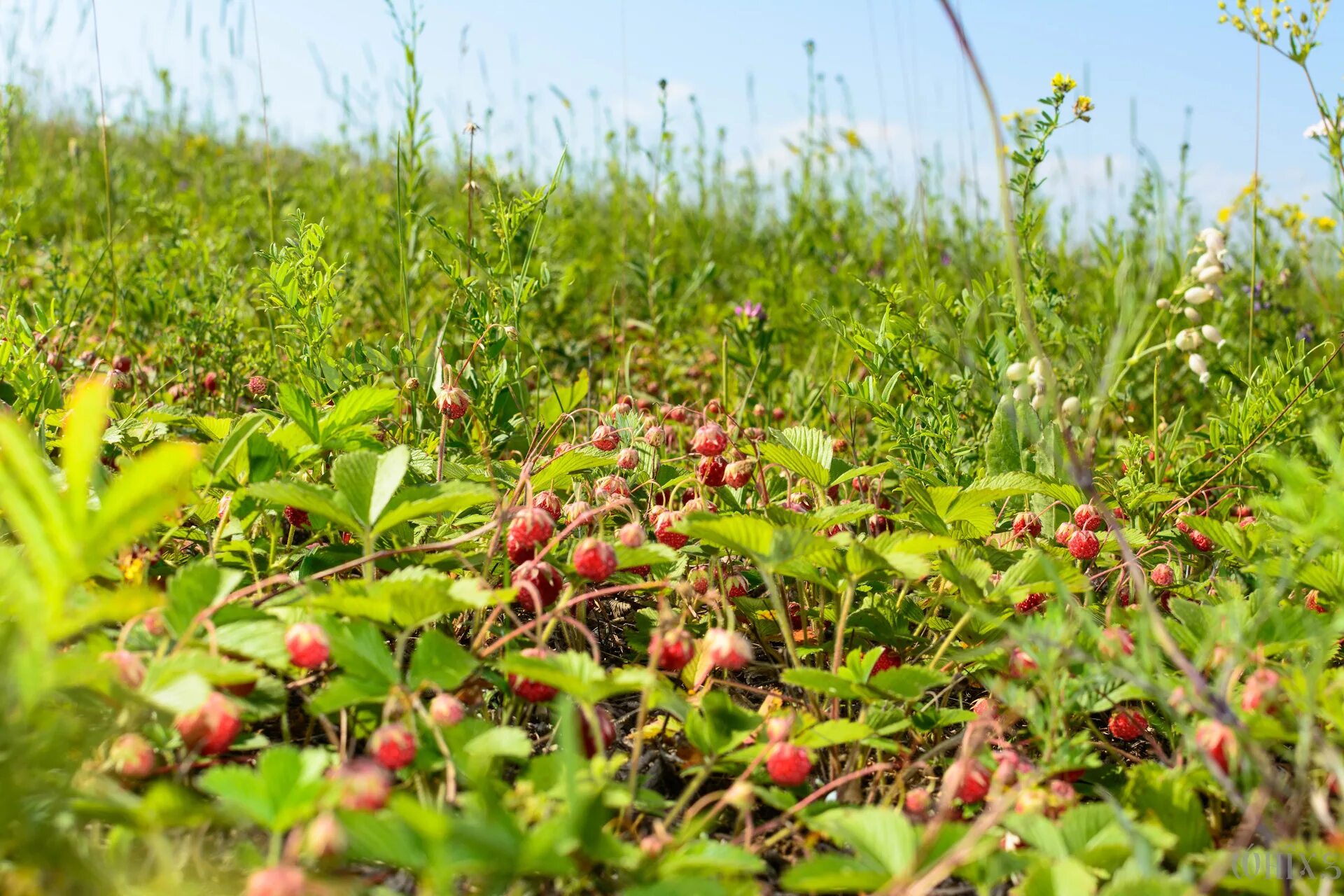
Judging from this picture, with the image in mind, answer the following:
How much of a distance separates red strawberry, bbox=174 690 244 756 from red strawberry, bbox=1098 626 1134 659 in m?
0.86

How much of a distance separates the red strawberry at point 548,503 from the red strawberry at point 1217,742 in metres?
0.91

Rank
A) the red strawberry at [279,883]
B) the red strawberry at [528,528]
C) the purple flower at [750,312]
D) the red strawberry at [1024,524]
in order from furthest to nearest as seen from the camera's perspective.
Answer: the purple flower at [750,312] < the red strawberry at [1024,524] < the red strawberry at [528,528] < the red strawberry at [279,883]

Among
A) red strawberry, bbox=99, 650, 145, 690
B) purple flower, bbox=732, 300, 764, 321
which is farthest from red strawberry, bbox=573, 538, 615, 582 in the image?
purple flower, bbox=732, 300, 764, 321

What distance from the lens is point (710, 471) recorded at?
1624 mm

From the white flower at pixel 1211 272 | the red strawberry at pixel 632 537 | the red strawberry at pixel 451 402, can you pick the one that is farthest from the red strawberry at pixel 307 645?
the white flower at pixel 1211 272

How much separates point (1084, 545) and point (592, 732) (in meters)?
0.87

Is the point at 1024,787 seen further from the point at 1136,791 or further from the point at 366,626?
the point at 366,626

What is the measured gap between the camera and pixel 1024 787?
3.43 ft

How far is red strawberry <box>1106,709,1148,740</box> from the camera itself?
4.46 feet

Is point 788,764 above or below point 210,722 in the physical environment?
below

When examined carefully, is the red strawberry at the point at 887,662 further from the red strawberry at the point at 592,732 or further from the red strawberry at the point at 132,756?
the red strawberry at the point at 132,756

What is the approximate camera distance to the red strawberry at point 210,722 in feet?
3.04

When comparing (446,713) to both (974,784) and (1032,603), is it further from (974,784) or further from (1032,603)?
(1032,603)

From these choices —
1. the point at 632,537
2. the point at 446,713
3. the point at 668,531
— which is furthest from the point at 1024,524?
the point at 446,713
